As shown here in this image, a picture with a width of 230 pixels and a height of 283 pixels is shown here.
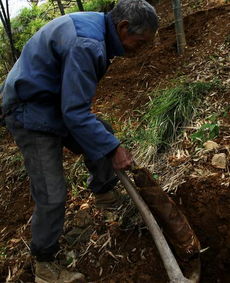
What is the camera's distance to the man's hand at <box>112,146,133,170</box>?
8.02 ft

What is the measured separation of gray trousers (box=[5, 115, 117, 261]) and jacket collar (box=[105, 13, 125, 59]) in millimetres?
682

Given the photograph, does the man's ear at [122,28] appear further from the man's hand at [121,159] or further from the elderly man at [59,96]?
the man's hand at [121,159]

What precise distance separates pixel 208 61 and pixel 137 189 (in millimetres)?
2502

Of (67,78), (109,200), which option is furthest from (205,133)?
(67,78)

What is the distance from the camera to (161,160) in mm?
3602

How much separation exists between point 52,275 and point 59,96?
1280mm

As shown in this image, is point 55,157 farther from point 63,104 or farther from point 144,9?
point 144,9

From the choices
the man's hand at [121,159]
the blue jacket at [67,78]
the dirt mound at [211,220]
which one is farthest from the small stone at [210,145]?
the blue jacket at [67,78]

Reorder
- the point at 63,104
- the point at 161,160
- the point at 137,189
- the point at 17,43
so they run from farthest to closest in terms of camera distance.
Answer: the point at 17,43, the point at 161,160, the point at 137,189, the point at 63,104

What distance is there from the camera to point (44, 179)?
102 inches

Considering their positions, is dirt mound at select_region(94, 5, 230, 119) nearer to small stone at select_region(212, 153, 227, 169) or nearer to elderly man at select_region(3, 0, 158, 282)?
small stone at select_region(212, 153, 227, 169)

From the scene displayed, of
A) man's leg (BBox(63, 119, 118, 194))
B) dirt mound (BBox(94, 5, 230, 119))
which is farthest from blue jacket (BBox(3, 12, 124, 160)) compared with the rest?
dirt mound (BBox(94, 5, 230, 119))

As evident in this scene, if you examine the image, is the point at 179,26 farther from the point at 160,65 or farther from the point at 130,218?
the point at 130,218

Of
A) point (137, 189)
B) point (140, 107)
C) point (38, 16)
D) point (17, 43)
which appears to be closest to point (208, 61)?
point (140, 107)
